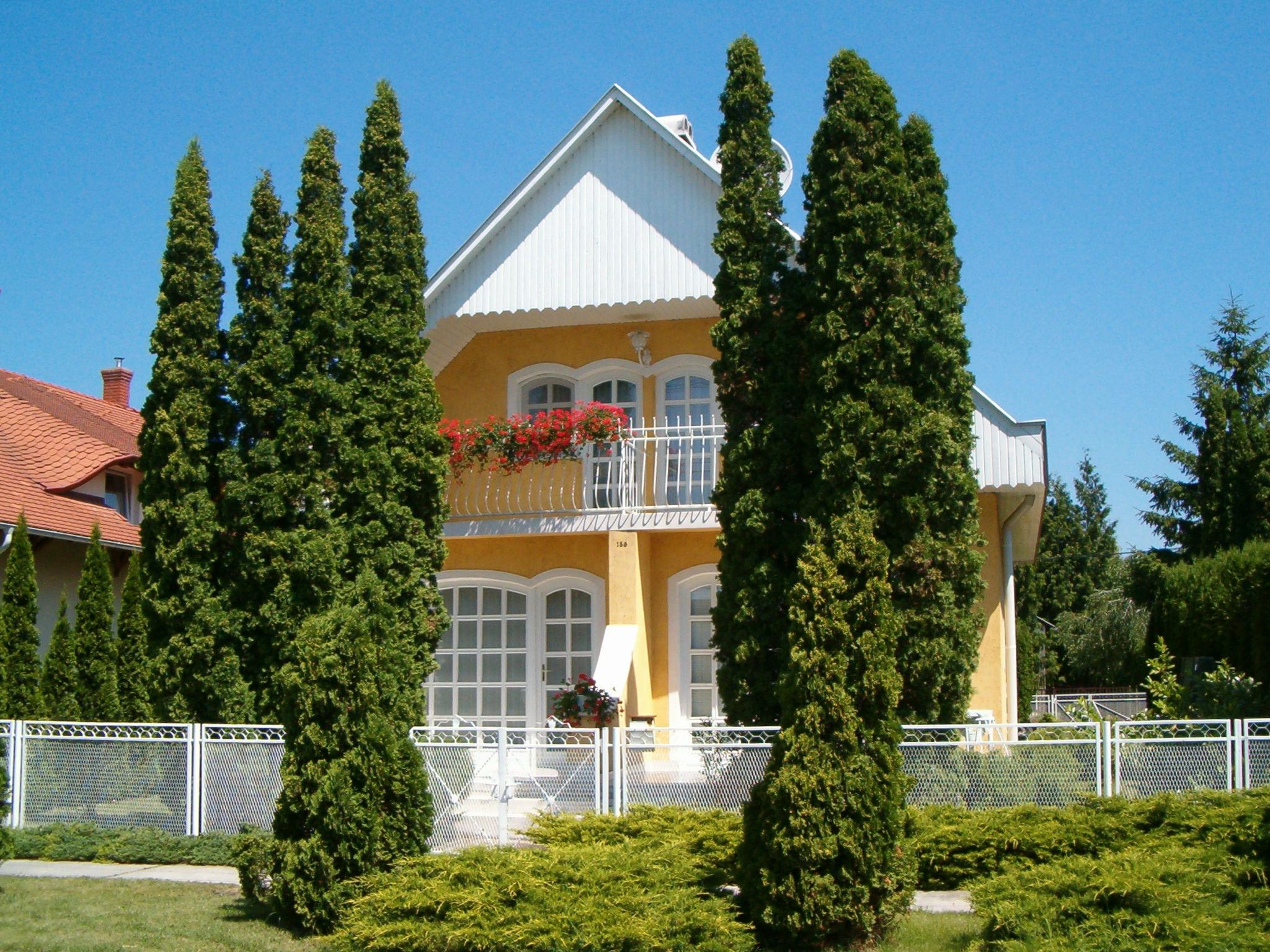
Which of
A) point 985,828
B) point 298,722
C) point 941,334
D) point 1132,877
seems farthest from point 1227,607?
point 298,722

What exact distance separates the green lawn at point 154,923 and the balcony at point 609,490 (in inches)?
254

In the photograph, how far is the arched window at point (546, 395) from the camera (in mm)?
17125

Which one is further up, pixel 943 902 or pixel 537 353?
pixel 537 353

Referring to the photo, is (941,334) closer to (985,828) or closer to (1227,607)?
(985,828)

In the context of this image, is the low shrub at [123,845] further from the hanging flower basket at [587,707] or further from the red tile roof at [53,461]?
the red tile roof at [53,461]

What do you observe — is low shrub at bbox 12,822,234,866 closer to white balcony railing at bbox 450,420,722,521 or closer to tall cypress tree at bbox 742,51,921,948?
white balcony railing at bbox 450,420,722,521

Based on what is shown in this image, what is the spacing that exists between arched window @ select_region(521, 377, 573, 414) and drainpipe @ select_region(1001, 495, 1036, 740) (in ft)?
19.4

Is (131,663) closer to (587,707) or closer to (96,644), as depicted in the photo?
(96,644)

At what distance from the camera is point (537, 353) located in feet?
56.4

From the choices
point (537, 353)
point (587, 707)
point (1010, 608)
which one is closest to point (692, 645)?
point (587, 707)

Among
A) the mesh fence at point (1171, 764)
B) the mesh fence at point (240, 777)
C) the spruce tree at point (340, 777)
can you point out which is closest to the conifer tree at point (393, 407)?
A: the mesh fence at point (240, 777)

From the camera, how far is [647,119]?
15.9m

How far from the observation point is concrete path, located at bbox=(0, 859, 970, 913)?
415 inches

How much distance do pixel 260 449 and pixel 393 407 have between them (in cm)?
150
